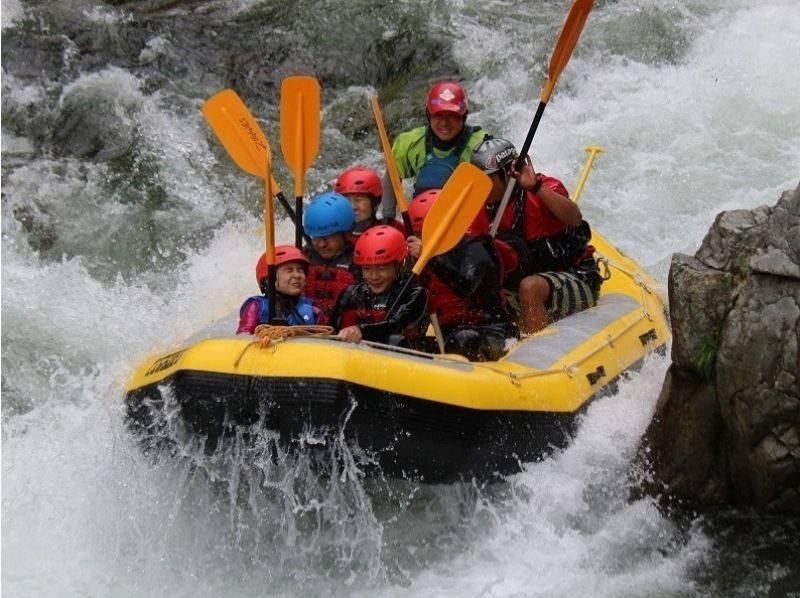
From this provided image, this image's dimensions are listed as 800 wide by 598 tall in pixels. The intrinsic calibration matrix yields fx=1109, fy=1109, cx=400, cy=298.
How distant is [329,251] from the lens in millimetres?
4898

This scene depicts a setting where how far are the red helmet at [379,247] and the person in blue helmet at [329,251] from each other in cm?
34

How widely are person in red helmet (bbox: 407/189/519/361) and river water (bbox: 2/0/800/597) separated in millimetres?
589

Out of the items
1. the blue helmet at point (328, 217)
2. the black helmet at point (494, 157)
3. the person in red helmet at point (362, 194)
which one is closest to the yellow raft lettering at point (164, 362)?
the blue helmet at point (328, 217)

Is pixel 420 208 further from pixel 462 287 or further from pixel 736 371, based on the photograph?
pixel 736 371

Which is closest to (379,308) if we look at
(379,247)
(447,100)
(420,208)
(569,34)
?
(379,247)

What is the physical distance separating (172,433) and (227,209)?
405 centimetres

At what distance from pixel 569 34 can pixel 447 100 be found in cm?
77

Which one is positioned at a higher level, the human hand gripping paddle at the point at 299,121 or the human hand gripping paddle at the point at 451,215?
the human hand gripping paddle at the point at 299,121

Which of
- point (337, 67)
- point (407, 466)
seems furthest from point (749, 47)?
point (407, 466)

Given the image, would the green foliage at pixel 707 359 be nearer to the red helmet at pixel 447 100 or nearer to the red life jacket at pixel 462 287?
the red life jacket at pixel 462 287

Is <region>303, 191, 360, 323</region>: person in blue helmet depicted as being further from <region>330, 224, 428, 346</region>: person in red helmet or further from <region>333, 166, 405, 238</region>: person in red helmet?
<region>333, 166, 405, 238</region>: person in red helmet

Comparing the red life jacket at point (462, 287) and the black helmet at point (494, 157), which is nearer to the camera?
the red life jacket at point (462, 287)

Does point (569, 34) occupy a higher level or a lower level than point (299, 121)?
higher

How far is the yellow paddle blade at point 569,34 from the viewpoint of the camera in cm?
562
